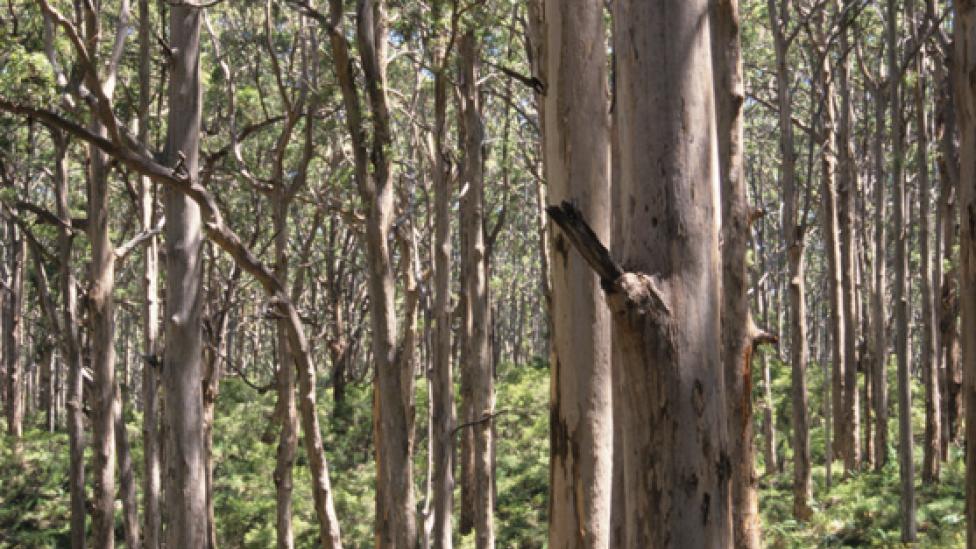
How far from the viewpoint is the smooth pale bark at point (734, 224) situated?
5852 millimetres

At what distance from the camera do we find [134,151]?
20.5 feet

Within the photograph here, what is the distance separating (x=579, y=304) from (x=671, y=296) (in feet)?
5.91

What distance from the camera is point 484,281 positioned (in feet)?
46.8

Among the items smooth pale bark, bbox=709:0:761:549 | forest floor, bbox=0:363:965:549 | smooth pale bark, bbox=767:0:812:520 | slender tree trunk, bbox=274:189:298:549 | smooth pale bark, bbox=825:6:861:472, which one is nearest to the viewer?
smooth pale bark, bbox=709:0:761:549

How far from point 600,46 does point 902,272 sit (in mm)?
8731

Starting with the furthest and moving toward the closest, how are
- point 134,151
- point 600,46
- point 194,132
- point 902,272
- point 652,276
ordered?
1. point 902,272
2. point 194,132
3. point 134,151
4. point 600,46
5. point 652,276

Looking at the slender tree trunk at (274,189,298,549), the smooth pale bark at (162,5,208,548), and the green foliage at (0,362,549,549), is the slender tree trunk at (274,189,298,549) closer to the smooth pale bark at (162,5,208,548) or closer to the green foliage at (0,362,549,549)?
the smooth pale bark at (162,5,208,548)

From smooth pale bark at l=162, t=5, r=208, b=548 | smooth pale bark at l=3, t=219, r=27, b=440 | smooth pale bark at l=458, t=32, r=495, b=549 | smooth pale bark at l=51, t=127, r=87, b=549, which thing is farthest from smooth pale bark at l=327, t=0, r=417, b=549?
smooth pale bark at l=3, t=219, r=27, b=440

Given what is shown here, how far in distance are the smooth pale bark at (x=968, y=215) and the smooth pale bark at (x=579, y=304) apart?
4.46 feet

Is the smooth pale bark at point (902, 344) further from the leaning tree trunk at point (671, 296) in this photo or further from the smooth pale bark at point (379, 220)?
the leaning tree trunk at point (671, 296)

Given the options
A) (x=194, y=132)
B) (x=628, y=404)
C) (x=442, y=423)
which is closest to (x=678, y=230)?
(x=628, y=404)

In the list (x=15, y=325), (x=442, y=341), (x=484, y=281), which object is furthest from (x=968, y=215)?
(x=15, y=325)

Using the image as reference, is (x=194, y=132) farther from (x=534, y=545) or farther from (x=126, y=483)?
(x=534, y=545)

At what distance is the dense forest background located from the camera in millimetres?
2922
